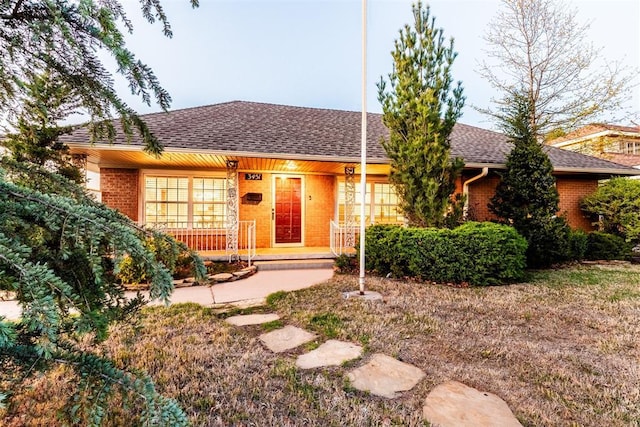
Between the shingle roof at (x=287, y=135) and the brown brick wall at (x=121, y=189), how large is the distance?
1.59 m

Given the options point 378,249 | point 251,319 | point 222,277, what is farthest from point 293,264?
point 251,319

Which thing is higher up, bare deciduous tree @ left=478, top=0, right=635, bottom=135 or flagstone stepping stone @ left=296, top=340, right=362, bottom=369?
bare deciduous tree @ left=478, top=0, right=635, bottom=135

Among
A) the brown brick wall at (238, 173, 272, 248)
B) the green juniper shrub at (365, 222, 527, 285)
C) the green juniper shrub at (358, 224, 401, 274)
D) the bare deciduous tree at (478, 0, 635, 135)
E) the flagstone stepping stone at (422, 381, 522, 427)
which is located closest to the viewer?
the flagstone stepping stone at (422, 381, 522, 427)

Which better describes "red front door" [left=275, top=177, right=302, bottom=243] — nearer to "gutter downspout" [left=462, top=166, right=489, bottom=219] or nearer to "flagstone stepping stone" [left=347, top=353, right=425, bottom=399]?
"gutter downspout" [left=462, top=166, right=489, bottom=219]

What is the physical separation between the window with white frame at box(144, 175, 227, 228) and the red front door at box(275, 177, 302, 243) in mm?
1639

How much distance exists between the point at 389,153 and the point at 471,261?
2.80 metres

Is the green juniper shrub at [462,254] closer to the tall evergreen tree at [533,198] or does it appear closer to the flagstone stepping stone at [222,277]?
the tall evergreen tree at [533,198]

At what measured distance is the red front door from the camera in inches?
379

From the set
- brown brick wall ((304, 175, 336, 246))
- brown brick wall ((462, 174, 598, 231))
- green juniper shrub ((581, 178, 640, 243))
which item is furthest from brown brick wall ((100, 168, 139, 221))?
green juniper shrub ((581, 178, 640, 243))

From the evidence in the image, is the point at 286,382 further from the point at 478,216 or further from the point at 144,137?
the point at 478,216

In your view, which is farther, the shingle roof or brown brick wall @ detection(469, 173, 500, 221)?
brown brick wall @ detection(469, 173, 500, 221)

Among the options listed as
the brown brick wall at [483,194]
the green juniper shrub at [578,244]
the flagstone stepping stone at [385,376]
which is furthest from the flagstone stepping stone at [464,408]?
the green juniper shrub at [578,244]

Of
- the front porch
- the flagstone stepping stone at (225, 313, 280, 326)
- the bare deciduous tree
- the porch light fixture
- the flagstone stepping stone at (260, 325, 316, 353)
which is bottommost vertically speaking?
the flagstone stepping stone at (225, 313, 280, 326)

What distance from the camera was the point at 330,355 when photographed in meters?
2.95
